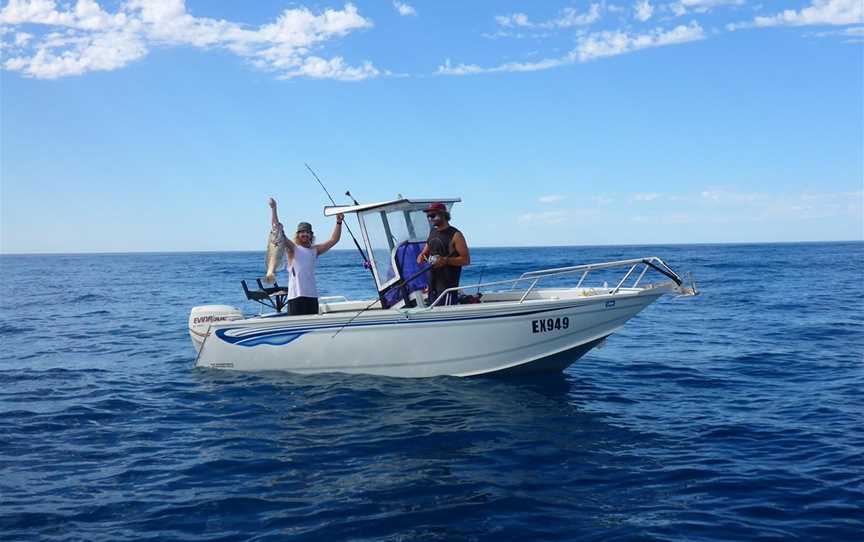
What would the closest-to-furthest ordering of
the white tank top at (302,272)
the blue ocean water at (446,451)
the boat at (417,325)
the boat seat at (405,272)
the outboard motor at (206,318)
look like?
the blue ocean water at (446,451) → the boat at (417,325) → the boat seat at (405,272) → the white tank top at (302,272) → the outboard motor at (206,318)

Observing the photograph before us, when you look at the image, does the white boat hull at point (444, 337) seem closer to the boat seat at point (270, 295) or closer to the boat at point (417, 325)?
the boat at point (417, 325)

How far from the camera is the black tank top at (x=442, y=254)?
391 inches

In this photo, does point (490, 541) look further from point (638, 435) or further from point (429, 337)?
point (429, 337)

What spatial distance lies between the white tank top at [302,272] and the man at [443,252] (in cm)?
188

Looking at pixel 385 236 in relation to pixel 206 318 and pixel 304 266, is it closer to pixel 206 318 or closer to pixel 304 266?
pixel 304 266

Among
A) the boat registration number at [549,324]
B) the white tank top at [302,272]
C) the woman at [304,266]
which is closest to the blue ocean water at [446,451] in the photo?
the boat registration number at [549,324]

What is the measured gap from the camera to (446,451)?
299 inches

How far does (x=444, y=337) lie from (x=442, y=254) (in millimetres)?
1274

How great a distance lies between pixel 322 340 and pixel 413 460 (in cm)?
388

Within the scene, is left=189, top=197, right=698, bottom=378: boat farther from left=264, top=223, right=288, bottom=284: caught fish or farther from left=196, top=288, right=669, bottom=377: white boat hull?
left=264, top=223, right=288, bottom=284: caught fish

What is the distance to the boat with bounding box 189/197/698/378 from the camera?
9.85m

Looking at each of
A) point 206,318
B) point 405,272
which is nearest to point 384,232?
point 405,272

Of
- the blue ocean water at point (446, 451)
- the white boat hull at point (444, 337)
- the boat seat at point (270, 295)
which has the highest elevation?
the boat seat at point (270, 295)

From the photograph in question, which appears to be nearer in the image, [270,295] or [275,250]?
[275,250]
